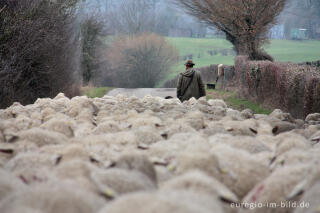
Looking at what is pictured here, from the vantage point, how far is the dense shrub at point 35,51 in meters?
10.5

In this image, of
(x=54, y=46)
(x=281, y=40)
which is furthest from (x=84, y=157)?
(x=281, y=40)

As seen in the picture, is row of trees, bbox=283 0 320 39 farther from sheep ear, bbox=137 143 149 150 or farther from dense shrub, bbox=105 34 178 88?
sheep ear, bbox=137 143 149 150

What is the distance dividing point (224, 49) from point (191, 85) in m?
48.2

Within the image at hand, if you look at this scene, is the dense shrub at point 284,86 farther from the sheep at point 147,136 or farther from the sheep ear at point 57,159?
the sheep ear at point 57,159

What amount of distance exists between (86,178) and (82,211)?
535 millimetres

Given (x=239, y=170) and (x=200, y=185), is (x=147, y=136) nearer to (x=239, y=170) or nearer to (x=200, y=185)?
(x=239, y=170)

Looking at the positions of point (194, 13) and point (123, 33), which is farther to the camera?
point (123, 33)

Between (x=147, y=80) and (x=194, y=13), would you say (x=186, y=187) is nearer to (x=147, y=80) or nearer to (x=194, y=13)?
(x=194, y=13)

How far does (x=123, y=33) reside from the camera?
6272cm

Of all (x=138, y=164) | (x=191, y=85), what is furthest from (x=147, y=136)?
(x=191, y=85)

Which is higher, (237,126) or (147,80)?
(237,126)

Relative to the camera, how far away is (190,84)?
1132cm

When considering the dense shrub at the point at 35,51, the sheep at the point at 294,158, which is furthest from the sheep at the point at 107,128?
the dense shrub at the point at 35,51

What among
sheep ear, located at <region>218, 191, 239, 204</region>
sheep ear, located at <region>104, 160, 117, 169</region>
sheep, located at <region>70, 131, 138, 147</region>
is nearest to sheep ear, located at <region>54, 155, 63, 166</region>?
sheep ear, located at <region>104, 160, 117, 169</region>
